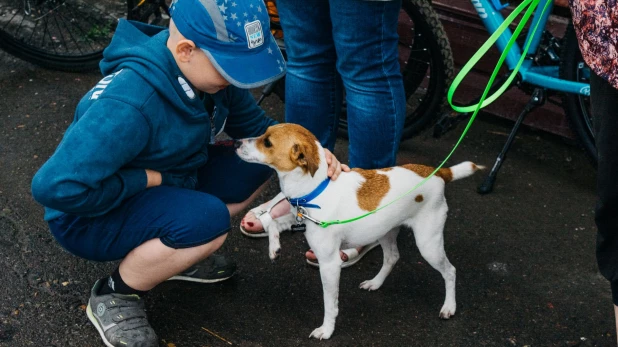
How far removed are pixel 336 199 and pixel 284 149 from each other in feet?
0.80

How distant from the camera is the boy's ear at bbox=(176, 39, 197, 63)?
230cm

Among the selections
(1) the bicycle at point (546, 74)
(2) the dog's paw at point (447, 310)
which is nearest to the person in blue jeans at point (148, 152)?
(2) the dog's paw at point (447, 310)

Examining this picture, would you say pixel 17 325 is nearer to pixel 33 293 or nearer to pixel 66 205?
pixel 33 293

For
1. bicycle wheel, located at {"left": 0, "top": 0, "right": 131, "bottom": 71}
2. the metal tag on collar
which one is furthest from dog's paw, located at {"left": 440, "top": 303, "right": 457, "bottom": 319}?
bicycle wheel, located at {"left": 0, "top": 0, "right": 131, "bottom": 71}

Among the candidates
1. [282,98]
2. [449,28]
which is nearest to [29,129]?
[282,98]

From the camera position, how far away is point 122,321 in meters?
2.54

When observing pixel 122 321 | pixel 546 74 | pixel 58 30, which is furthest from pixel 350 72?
pixel 58 30

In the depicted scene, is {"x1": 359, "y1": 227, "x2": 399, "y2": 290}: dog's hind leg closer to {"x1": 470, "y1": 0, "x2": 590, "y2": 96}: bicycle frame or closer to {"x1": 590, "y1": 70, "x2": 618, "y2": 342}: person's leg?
{"x1": 590, "y1": 70, "x2": 618, "y2": 342}: person's leg

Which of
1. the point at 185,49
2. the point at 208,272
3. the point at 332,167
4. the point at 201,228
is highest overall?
the point at 185,49

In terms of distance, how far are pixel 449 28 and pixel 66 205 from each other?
2498 millimetres

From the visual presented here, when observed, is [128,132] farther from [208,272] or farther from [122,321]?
[208,272]

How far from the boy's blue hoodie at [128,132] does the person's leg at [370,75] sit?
48 centimetres

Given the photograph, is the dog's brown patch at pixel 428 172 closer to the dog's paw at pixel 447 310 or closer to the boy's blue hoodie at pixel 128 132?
the dog's paw at pixel 447 310

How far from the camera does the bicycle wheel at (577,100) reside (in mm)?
3373
